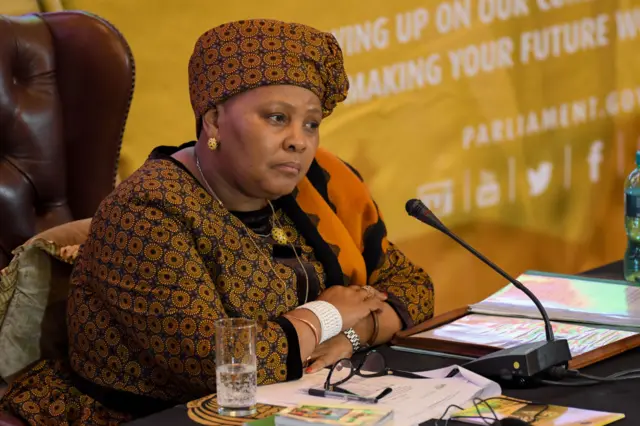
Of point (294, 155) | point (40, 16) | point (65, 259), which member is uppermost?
point (40, 16)

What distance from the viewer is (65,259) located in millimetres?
2088

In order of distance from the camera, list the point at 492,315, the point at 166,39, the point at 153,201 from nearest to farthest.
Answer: the point at 153,201 < the point at 492,315 < the point at 166,39

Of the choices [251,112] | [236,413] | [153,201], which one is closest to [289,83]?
[251,112]

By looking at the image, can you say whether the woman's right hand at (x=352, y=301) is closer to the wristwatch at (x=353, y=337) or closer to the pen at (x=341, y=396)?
the wristwatch at (x=353, y=337)

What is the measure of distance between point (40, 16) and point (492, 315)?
49.0 inches

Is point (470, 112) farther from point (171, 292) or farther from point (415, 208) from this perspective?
point (171, 292)

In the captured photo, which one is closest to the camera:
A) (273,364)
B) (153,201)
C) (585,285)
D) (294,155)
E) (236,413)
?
(236,413)

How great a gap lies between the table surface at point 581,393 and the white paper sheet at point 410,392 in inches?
1.5

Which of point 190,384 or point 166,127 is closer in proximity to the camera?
point 190,384

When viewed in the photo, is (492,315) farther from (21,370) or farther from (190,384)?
(21,370)

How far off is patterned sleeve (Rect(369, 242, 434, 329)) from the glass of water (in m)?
0.59

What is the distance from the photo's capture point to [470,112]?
12.7 ft

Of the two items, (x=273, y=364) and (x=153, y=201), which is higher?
(x=153, y=201)

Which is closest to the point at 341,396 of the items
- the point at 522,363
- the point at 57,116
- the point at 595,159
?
the point at 522,363
